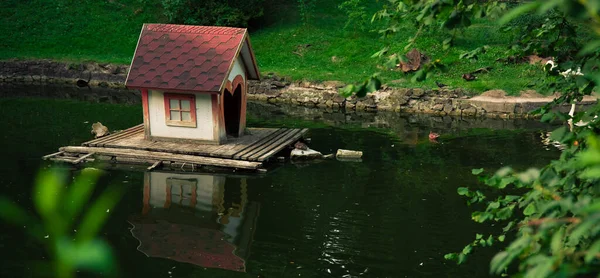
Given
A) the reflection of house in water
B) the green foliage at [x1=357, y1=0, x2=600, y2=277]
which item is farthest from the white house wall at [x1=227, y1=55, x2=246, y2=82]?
the green foliage at [x1=357, y1=0, x2=600, y2=277]

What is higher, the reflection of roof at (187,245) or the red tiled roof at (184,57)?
the red tiled roof at (184,57)

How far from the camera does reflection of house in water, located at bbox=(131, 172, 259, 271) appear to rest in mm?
13539

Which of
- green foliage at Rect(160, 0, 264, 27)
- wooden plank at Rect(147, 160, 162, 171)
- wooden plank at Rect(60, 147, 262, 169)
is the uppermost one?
green foliage at Rect(160, 0, 264, 27)

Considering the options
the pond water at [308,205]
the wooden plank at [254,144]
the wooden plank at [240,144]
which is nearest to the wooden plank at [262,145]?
the wooden plank at [254,144]

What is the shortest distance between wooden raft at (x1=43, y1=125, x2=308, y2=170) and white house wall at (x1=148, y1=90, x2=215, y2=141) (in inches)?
9.9

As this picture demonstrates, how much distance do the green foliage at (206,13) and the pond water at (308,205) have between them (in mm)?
9649

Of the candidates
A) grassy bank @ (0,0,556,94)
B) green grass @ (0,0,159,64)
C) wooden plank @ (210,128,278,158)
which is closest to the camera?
wooden plank @ (210,128,278,158)

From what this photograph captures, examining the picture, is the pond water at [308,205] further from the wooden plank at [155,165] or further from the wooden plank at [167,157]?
the wooden plank at [167,157]

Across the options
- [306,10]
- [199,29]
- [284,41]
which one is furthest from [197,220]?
[306,10]

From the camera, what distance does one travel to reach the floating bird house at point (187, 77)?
1934cm

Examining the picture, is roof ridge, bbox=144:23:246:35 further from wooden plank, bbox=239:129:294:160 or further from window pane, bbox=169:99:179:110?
wooden plank, bbox=239:129:294:160

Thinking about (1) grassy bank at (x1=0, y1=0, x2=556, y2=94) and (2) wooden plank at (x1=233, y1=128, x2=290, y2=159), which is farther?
(1) grassy bank at (x1=0, y1=0, x2=556, y2=94)

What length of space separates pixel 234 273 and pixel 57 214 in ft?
36.0

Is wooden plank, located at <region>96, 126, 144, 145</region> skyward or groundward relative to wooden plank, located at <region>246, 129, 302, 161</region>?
skyward
